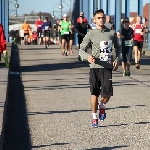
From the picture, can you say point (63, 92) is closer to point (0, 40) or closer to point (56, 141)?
point (0, 40)

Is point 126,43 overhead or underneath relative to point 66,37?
overhead

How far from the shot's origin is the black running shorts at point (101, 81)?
→ 32.4ft

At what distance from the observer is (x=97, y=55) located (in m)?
9.94

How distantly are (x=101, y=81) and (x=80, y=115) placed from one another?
110cm

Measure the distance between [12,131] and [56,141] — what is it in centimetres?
111

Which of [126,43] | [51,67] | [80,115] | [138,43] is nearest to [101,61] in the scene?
[80,115]

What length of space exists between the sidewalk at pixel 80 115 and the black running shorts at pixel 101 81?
46cm

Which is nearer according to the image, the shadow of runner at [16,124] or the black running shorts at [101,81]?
the shadow of runner at [16,124]

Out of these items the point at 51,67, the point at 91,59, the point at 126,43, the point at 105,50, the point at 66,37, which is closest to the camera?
the point at 91,59

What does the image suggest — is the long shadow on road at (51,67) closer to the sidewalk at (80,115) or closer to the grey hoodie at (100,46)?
the sidewalk at (80,115)

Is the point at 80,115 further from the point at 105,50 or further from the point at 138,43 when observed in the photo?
the point at 138,43

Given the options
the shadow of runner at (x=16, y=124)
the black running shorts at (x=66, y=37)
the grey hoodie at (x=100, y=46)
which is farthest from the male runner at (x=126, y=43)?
the black running shorts at (x=66, y=37)

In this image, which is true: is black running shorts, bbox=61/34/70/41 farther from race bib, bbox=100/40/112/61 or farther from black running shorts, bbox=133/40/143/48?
race bib, bbox=100/40/112/61

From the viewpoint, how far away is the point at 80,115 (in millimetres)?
10859
